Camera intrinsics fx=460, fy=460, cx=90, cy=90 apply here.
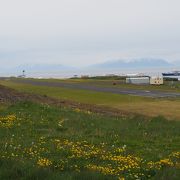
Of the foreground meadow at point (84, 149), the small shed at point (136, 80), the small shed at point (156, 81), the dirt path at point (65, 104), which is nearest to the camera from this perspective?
the foreground meadow at point (84, 149)

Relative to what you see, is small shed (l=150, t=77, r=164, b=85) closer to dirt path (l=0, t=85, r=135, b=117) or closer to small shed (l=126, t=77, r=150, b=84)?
small shed (l=126, t=77, r=150, b=84)

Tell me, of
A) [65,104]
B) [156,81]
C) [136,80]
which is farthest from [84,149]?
[136,80]

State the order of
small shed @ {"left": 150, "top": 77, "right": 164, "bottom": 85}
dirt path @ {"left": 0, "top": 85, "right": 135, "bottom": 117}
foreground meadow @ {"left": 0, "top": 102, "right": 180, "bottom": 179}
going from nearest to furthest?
foreground meadow @ {"left": 0, "top": 102, "right": 180, "bottom": 179}, dirt path @ {"left": 0, "top": 85, "right": 135, "bottom": 117}, small shed @ {"left": 150, "top": 77, "right": 164, "bottom": 85}

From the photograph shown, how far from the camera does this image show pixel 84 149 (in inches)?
497

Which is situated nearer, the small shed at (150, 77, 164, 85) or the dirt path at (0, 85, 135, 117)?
the dirt path at (0, 85, 135, 117)

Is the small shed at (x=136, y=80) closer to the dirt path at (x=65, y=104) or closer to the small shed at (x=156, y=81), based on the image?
the small shed at (x=156, y=81)

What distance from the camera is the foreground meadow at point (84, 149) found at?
9.57m

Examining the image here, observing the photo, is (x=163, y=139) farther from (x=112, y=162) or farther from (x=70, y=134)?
(x=112, y=162)

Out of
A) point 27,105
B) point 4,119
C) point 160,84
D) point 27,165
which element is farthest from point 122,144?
point 160,84

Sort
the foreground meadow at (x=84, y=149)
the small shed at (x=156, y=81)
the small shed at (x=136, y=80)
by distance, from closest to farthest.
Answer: the foreground meadow at (x=84, y=149) → the small shed at (x=156, y=81) → the small shed at (x=136, y=80)

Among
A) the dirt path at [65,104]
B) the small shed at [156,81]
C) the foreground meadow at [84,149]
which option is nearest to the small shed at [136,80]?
the small shed at [156,81]

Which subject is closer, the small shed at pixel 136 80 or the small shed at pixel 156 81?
the small shed at pixel 156 81

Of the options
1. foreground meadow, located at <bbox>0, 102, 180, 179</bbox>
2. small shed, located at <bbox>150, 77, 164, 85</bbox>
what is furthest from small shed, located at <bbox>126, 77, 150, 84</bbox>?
foreground meadow, located at <bbox>0, 102, 180, 179</bbox>

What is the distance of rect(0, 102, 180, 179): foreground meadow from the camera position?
9.57 metres
